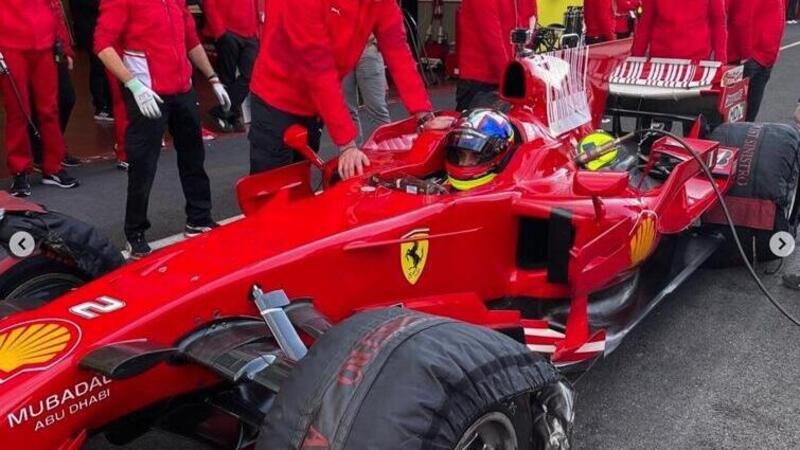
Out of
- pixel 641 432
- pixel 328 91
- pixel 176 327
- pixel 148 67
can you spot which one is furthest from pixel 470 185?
pixel 148 67

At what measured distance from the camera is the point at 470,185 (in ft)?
10.7

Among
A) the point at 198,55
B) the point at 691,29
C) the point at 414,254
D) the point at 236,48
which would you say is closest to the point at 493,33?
the point at 691,29

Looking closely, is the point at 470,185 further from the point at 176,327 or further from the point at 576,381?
the point at 176,327

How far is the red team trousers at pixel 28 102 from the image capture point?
5.95 metres

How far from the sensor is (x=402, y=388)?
1.89 m

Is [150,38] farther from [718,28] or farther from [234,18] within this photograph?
[718,28]

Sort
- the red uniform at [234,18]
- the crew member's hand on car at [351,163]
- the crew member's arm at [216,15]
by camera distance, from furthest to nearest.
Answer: the red uniform at [234,18] < the crew member's arm at [216,15] < the crew member's hand on car at [351,163]

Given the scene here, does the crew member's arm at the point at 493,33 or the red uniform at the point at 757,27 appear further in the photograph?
the red uniform at the point at 757,27

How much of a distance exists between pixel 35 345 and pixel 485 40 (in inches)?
165

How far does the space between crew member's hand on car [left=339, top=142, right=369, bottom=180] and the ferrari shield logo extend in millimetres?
606

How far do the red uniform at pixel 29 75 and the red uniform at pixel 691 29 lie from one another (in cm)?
470

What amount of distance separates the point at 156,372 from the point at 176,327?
0.14 meters

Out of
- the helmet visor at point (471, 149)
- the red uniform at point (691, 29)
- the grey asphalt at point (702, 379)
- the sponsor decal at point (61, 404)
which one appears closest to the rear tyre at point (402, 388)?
the sponsor decal at point (61, 404)

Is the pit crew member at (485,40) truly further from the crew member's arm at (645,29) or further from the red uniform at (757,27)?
the red uniform at (757,27)
